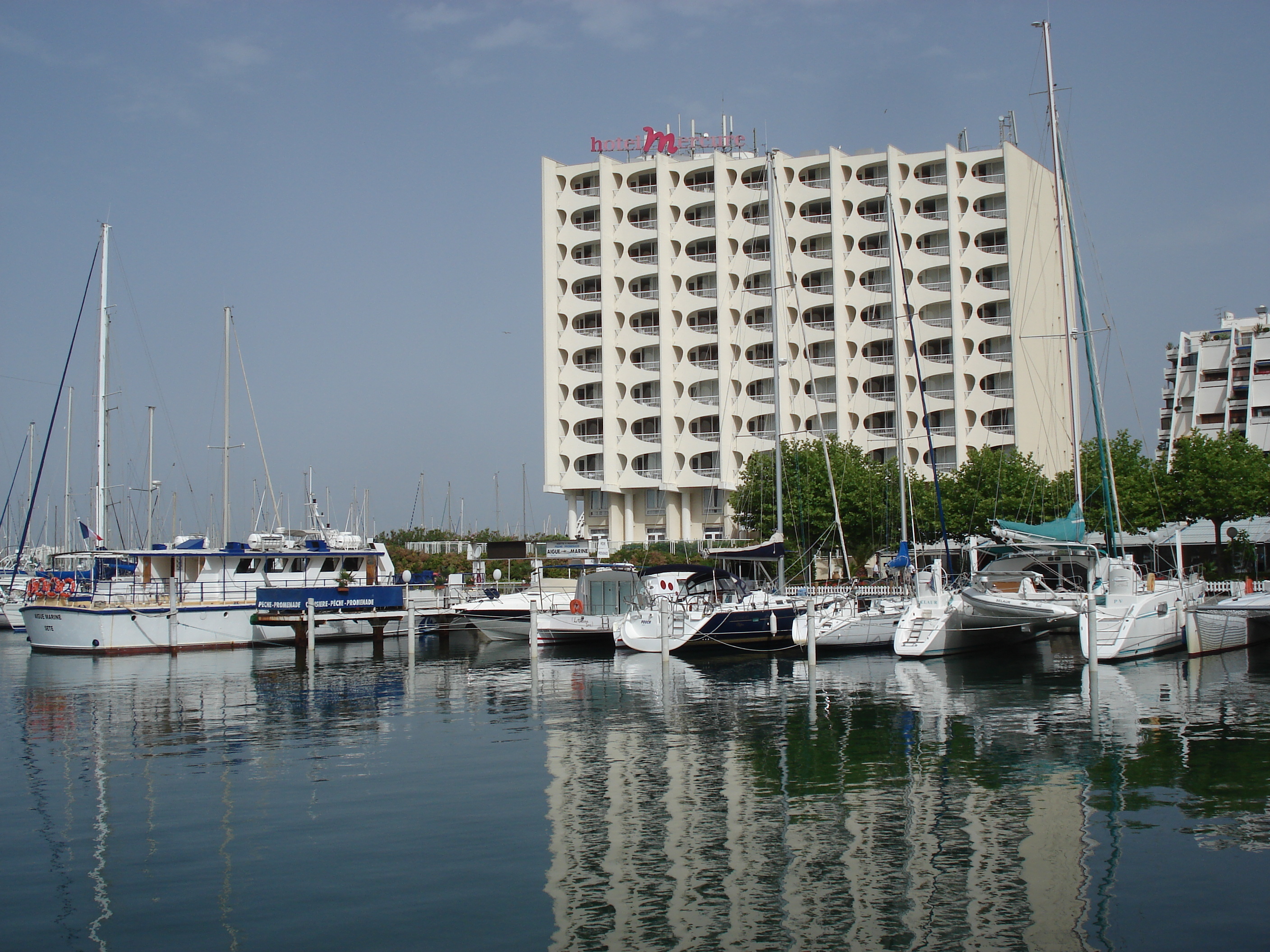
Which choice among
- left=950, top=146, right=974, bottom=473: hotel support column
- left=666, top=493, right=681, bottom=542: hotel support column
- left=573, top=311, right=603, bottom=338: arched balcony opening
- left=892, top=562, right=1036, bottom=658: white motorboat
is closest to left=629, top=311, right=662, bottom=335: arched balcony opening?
left=573, top=311, right=603, bottom=338: arched balcony opening

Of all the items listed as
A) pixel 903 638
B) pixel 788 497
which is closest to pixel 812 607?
pixel 903 638

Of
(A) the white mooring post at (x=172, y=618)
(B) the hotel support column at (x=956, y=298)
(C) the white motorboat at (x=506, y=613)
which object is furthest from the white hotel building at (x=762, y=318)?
(A) the white mooring post at (x=172, y=618)

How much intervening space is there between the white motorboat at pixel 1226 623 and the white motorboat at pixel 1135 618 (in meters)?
0.43

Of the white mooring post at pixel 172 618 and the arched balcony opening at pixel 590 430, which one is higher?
the arched balcony opening at pixel 590 430

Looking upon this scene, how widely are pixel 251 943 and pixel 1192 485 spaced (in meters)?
47.5

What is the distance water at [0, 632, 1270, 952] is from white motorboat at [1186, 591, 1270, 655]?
6141 millimetres

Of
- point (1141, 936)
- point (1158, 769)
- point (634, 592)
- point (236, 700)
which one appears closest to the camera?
point (1141, 936)

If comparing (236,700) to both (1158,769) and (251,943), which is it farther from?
(1158,769)

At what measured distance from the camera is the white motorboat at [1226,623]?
3203 cm

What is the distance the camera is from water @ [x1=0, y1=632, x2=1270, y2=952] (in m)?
10.2

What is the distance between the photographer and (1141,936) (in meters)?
9.70

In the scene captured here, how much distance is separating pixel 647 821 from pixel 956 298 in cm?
7517

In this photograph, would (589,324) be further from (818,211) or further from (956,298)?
(956,298)

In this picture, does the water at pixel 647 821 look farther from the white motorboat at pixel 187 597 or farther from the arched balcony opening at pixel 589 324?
the arched balcony opening at pixel 589 324
